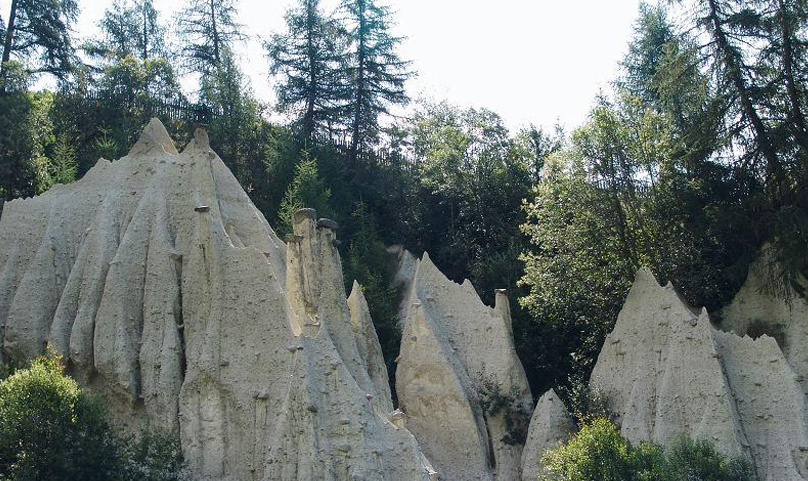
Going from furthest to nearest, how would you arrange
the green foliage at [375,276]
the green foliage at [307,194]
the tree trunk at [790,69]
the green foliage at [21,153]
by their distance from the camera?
the green foliage at [307,194] < the green foliage at [21,153] < the green foliage at [375,276] < the tree trunk at [790,69]

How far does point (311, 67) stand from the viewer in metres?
40.5

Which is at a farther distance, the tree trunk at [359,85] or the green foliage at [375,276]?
the tree trunk at [359,85]

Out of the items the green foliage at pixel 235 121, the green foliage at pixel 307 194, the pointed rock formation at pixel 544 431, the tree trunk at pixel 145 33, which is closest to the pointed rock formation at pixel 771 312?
the pointed rock formation at pixel 544 431

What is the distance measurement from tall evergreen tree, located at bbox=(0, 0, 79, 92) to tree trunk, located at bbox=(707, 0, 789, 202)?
23.7m

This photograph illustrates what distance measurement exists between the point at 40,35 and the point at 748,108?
2549 cm

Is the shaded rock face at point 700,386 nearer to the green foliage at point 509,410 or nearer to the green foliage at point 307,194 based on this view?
the green foliage at point 509,410

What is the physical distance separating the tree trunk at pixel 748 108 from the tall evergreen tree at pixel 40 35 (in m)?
23.7

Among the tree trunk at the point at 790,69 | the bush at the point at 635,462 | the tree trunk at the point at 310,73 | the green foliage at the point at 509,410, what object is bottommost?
the bush at the point at 635,462

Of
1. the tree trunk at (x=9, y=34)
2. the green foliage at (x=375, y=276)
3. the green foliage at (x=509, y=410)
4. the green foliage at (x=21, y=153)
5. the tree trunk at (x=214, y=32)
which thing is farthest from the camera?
the tree trunk at (x=214, y=32)

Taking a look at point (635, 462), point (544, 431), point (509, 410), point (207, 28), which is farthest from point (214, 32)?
point (635, 462)

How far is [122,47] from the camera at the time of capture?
4481 centimetres

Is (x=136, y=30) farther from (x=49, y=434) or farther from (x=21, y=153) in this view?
(x=49, y=434)

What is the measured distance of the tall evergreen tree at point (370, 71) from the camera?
133 feet

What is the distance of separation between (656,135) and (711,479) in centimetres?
1150
